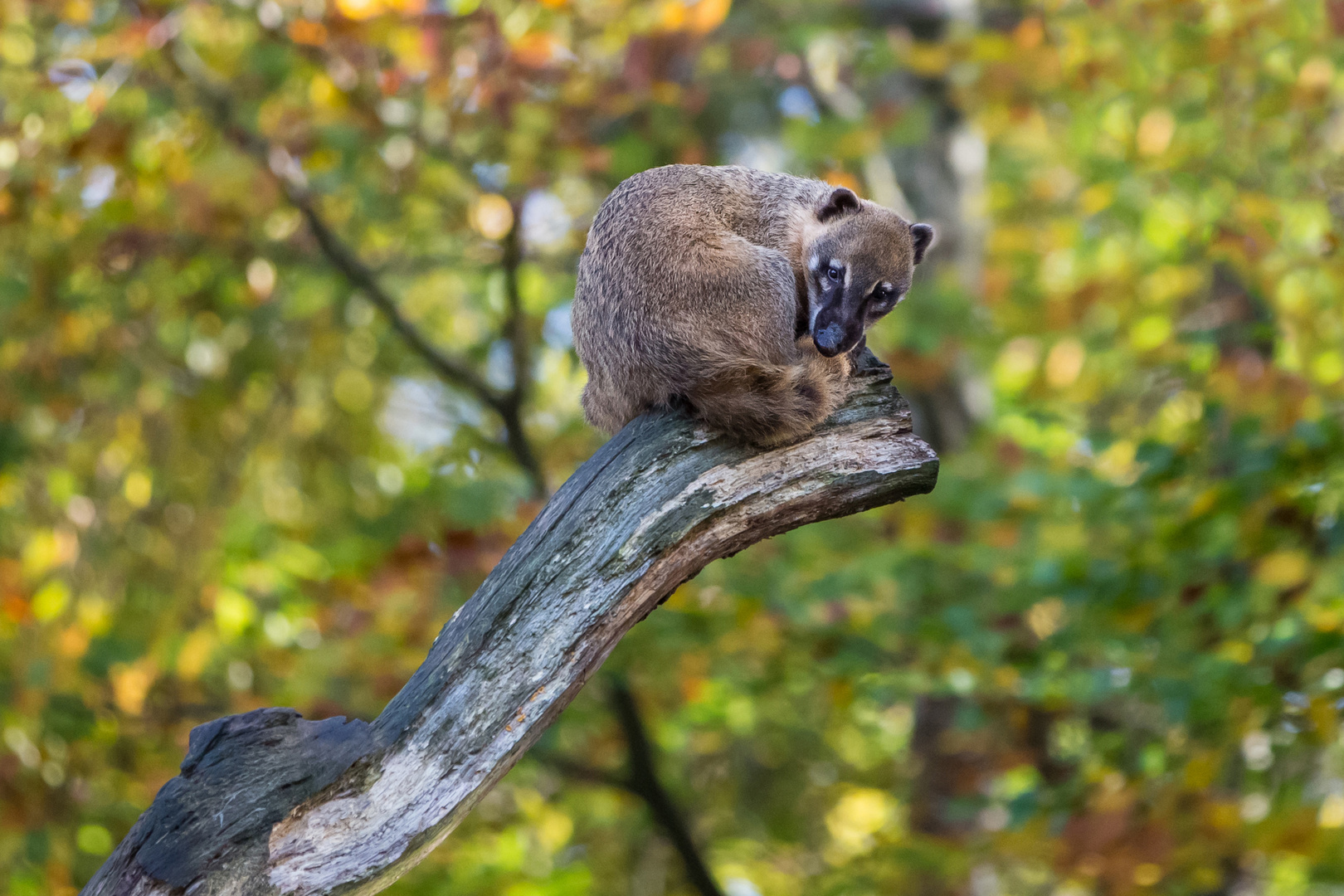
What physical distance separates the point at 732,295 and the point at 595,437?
4.82 metres

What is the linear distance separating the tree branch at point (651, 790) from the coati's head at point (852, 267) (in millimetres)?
3694

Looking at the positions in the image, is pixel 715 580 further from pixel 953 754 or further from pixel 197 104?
pixel 197 104

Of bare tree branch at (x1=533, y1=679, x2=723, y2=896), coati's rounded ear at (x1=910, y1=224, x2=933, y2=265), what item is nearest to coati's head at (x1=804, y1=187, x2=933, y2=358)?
coati's rounded ear at (x1=910, y1=224, x2=933, y2=265)

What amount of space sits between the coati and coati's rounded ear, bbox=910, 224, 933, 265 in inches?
9.0

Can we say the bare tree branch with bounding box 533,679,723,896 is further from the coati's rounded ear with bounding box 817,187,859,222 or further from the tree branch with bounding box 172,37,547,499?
the coati's rounded ear with bounding box 817,187,859,222

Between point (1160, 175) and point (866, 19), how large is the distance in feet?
12.6

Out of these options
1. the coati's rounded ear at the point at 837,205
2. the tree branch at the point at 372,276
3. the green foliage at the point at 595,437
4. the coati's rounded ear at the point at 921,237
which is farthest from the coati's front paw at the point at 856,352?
the tree branch at the point at 372,276

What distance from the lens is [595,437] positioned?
28.9 feet

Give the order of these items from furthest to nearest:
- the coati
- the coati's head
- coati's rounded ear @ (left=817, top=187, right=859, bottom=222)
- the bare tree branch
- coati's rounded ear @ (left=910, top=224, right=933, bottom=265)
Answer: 1. the bare tree branch
2. coati's rounded ear @ (left=910, top=224, right=933, bottom=265)
3. coati's rounded ear @ (left=817, top=187, right=859, bottom=222)
4. the coati's head
5. the coati

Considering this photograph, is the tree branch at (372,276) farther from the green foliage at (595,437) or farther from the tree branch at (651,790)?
the tree branch at (651,790)

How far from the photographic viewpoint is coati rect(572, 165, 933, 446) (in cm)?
374

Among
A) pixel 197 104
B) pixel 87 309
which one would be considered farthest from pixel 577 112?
pixel 87 309

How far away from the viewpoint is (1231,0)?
20.8 ft

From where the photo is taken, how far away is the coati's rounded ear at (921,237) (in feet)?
16.8
